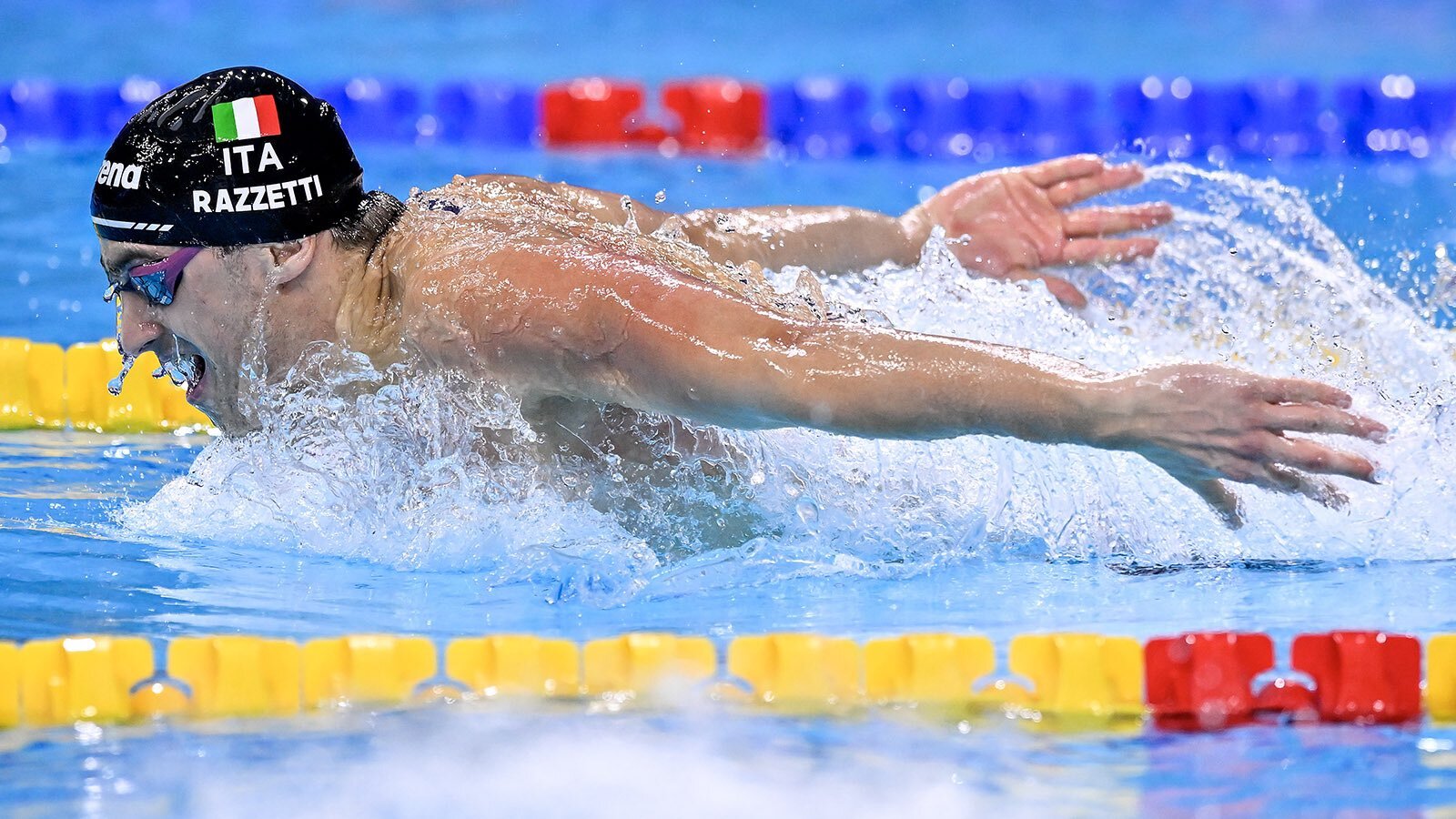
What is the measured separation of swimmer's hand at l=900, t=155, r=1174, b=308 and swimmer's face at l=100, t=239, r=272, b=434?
1.31 metres

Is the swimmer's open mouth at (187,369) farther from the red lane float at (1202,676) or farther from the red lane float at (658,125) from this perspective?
the red lane float at (658,125)

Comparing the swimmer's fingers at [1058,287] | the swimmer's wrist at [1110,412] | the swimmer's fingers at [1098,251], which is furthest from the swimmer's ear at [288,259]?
the swimmer's fingers at [1098,251]

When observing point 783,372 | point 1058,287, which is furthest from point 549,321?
point 1058,287

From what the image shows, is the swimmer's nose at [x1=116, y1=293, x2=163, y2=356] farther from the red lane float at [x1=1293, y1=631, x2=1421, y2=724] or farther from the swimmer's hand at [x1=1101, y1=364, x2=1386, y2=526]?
the red lane float at [x1=1293, y1=631, x2=1421, y2=724]

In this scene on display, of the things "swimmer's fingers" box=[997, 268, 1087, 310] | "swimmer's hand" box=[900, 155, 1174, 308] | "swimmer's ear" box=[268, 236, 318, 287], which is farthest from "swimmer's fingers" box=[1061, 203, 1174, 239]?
"swimmer's ear" box=[268, 236, 318, 287]

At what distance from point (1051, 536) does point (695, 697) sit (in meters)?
0.78

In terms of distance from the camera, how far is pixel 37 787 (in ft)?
6.43

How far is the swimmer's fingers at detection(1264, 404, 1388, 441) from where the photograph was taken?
1.86m

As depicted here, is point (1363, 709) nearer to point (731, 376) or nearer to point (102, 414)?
point (731, 376)

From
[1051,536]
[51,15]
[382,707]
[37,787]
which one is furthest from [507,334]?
[51,15]

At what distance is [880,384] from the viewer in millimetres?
1986

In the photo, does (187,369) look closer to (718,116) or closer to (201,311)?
(201,311)

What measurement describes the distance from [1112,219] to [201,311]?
1687mm

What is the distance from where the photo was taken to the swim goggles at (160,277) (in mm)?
2309
